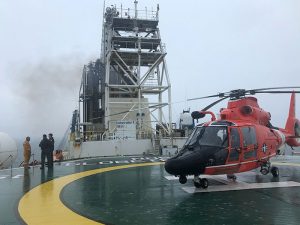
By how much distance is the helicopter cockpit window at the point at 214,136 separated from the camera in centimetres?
1102

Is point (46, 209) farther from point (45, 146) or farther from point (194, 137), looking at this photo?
point (45, 146)

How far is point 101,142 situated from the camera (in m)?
31.6

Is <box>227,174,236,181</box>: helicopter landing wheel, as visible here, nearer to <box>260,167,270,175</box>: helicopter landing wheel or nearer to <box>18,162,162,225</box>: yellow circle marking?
<box>260,167,270,175</box>: helicopter landing wheel

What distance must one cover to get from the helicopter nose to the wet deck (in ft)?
1.97

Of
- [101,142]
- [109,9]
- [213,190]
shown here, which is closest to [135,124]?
[101,142]

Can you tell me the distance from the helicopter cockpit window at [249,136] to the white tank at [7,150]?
608 inches

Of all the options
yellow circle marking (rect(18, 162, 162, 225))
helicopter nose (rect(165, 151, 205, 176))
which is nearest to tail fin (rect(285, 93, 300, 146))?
helicopter nose (rect(165, 151, 205, 176))

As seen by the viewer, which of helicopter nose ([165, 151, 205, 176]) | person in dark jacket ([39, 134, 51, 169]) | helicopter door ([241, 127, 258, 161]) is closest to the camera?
helicopter nose ([165, 151, 205, 176])

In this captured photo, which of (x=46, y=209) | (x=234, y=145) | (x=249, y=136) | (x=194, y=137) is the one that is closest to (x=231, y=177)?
(x=249, y=136)

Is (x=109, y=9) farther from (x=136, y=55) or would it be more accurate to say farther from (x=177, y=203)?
(x=177, y=203)

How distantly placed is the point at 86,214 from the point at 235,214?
3039 millimetres

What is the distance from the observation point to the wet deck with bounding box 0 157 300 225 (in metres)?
7.55

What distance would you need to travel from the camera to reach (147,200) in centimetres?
948

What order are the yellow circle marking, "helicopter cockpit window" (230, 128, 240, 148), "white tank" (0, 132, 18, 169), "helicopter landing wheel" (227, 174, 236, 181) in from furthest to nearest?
"white tank" (0, 132, 18, 169) → "helicopter landing wheel" (227, 174, 236, 181) → "helicopter cockpit window" (230, 128, 240, 148) → the yellow circle marking
